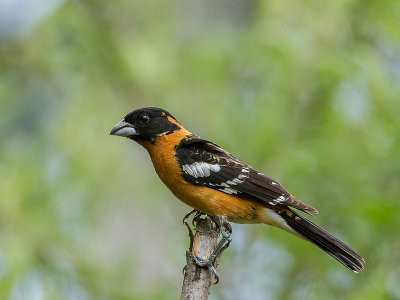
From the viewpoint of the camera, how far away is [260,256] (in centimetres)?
712

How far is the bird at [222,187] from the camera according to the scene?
211 inches

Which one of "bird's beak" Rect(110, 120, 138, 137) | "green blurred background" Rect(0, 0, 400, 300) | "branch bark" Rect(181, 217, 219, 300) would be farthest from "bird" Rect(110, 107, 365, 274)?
"green blurred background" Rect(0, 0, 400, 300)

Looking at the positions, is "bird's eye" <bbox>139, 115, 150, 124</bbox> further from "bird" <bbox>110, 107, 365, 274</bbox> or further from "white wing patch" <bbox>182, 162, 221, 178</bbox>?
"white wing patch" <bbox>182, 162, 221, 178</bbox>

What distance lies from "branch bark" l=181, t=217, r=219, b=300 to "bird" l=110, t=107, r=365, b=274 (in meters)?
0.18

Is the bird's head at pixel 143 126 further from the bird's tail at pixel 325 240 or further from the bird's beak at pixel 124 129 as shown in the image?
the bird's tail at pixel 325 240

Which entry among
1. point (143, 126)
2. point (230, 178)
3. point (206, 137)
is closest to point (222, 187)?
point (230, 178)

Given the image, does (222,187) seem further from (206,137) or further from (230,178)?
(206,137)

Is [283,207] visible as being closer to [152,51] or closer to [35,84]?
[152,51]

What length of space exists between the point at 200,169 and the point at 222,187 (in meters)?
0.24

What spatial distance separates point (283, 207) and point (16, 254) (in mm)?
2619

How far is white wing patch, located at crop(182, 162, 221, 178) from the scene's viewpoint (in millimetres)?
5457

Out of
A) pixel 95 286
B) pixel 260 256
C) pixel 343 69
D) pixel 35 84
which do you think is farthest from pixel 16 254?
pixel 35 84

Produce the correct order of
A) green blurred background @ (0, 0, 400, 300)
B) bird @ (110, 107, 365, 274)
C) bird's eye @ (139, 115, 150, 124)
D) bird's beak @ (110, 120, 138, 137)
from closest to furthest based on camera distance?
bird @ (110, 107, 365, 274) < bird's beak @ (110, 120, 138, 137) < bird's eye @ (139, 115, 150, 124) < green blurred background @ (0, 0, 400, 300)

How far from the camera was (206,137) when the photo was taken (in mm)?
7773
